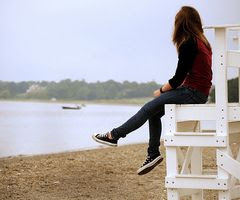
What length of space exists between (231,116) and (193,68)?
2.27 feet

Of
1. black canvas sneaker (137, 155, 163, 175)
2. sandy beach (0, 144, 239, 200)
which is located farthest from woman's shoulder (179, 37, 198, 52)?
sandy beach (0, 144, 239, 200)

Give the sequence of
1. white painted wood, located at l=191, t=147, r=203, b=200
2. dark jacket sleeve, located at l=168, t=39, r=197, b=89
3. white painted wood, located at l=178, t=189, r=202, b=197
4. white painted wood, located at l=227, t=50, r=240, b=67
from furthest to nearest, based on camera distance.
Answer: white painted wood, located at l=191, t=147, r=203, b=200 → white painted wood, located at l=178, t=189, r=202, b=197 → dark jacket sleeve, located at l=168, t=39, r=197, b=89 → white painted wood, located at l=227, t=50, r=240, b=67

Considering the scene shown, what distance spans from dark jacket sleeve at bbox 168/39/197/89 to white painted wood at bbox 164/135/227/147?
2.16ft

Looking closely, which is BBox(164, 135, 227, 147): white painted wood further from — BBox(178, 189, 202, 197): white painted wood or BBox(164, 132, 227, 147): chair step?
BBox(178, 189, 202, 197): white painted wood

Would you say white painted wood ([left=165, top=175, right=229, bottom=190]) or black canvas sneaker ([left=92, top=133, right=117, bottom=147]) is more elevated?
black canvas sneaker ([left=92, top=133, right=117, bottom=147])

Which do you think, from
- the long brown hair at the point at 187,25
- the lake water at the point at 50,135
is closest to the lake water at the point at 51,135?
the lake water at the point at 50,135

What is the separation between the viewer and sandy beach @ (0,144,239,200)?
8.52 metres

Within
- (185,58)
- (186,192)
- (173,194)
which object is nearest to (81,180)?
(186,192)

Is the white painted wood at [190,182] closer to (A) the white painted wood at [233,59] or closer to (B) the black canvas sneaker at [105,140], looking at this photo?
(B) the black canvas sneaker at [105,140]

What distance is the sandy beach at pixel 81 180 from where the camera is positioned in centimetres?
852

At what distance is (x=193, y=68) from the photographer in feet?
20.3

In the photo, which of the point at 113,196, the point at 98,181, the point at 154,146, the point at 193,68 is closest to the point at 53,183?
the point at 98,181

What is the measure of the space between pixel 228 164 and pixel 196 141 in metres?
0.36

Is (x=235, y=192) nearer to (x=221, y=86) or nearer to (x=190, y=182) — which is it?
(x=190, y=182)
